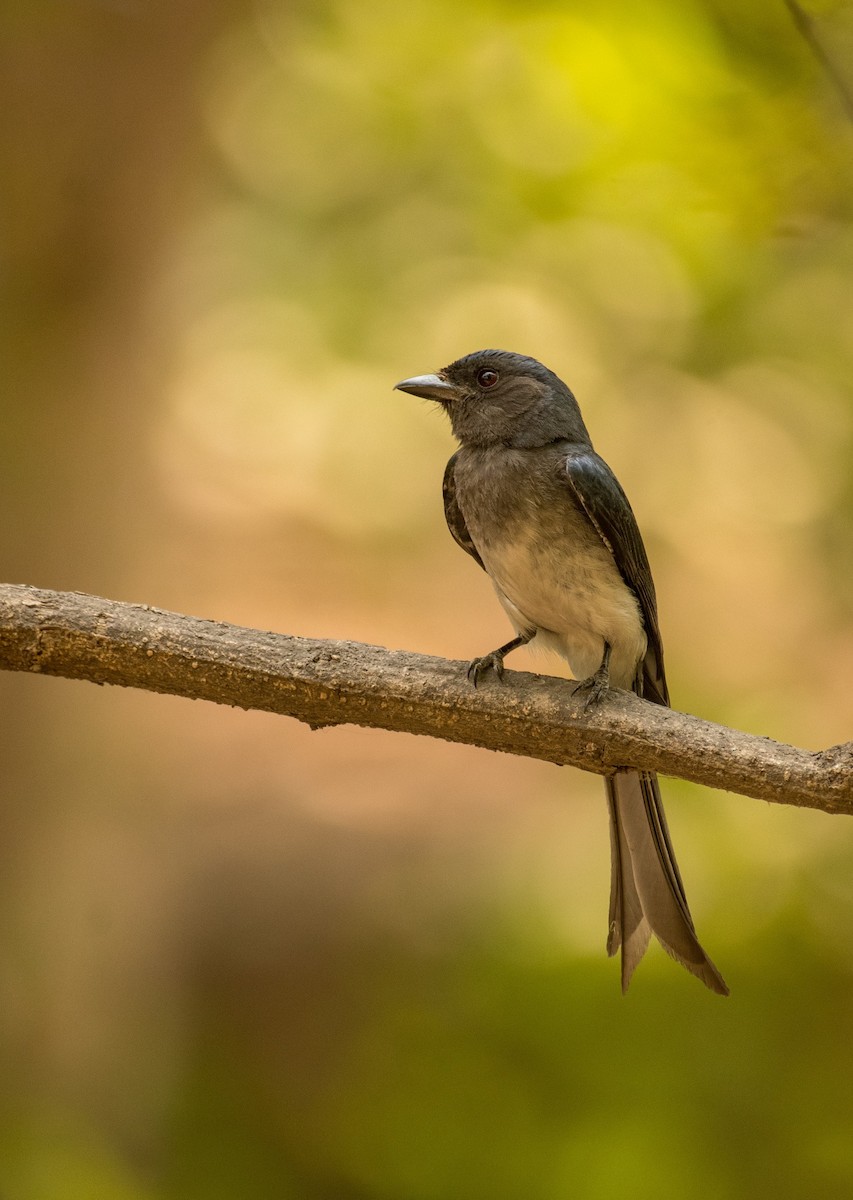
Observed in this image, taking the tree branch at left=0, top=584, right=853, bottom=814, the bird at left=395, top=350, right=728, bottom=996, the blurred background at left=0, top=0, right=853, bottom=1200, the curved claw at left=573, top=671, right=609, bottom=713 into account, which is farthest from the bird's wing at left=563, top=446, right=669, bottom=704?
the blurred background at left=0, top=0, right=853, bottom=1200

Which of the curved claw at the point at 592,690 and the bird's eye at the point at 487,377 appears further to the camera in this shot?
the bird's eye at the point at 487,377

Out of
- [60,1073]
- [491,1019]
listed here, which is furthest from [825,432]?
[60,1073]

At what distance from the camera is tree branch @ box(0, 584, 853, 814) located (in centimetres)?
214

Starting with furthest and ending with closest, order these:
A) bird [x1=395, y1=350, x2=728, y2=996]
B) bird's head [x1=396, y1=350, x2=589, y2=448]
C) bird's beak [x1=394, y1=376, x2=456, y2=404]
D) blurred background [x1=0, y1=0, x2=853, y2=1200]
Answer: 1. blurred background [x1=0, y1=0, x2=853, y2=1200]
2. bird's beak [x1=394, y1=376, x2=456, y2=404]
3. bird's head [x1=396, y1=350, x2=589, y2=448]
4. bird [x1=395, y1=350, x2=728, y2=996]

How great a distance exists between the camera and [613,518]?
268 cm

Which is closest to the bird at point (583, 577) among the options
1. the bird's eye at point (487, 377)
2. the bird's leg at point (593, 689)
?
the bird's eye at point (487, 377)

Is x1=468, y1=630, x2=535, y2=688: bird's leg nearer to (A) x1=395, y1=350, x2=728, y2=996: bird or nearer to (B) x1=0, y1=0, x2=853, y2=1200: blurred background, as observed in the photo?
(A) x1=395, y1=350, x2=728, y2=996: bird

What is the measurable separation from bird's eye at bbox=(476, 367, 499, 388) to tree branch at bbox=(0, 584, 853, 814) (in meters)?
1.06

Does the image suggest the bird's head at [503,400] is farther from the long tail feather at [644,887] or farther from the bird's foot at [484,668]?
the long tail feather at [644,887]

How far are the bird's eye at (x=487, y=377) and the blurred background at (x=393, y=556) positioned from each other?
2.30ft

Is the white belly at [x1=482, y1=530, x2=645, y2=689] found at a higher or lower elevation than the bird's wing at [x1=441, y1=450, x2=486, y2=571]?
lower

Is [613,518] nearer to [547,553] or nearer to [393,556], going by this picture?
[547,553]

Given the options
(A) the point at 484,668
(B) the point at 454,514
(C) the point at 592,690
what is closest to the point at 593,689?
(C) the point at 592,690

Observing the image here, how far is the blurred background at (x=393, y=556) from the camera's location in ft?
11.7
